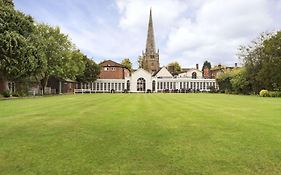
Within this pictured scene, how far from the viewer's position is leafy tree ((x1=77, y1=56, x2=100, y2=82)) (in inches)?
2558

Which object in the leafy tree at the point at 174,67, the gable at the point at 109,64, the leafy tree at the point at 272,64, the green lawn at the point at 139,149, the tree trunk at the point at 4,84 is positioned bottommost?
the green lawn at the point at 139,149

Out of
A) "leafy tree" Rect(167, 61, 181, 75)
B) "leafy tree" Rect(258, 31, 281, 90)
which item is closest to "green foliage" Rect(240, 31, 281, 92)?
"leafy tree" Rect(258, 31, 281, 90)

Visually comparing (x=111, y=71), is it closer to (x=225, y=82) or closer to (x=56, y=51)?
(x=225, y=82)

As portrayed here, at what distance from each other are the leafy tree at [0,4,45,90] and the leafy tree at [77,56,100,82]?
32692mm

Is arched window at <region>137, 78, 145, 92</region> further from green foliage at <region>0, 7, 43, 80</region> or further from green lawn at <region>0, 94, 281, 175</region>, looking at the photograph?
green lawn at <region>0, 94, 281, 175</region>

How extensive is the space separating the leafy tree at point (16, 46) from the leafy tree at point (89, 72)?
107ft

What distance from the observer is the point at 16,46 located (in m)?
28.1

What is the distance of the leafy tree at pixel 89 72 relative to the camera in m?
65.0

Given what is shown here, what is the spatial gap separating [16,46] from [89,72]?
37.8m

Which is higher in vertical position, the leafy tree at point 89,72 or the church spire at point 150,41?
the church spire at point 150,41

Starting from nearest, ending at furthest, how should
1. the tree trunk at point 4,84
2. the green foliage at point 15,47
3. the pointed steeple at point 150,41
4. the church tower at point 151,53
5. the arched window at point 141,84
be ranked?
the green foliage at point 15,47 < the tree trunk at point 4,84 < the arched window at point 141,84 < the pointed steeple at point 150,41 < the church tower at point 151,53

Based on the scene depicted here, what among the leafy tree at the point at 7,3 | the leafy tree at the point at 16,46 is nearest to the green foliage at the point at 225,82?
the leafy tree at the point at 16,46

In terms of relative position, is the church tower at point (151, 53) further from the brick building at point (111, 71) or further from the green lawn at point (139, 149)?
the green lawn at point (139, 149)

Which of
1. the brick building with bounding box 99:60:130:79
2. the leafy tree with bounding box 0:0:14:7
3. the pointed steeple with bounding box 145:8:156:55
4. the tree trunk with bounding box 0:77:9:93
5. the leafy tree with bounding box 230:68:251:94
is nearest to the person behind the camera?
the leafy tree with bounding box 0:0:14:7
